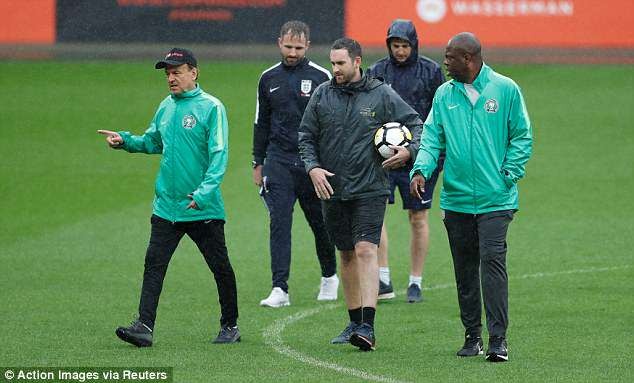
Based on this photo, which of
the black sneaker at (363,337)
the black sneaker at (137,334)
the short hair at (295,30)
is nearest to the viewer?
the black sneaker at (363,337)

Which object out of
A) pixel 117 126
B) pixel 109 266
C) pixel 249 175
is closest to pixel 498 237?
pixel 109 266

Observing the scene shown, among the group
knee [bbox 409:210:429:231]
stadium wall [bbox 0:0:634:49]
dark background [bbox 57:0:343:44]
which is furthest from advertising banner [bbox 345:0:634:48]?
knee [bbox 409:210:429:231]

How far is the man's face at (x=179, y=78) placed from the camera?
1015 cm

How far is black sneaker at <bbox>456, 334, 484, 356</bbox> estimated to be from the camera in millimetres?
9734

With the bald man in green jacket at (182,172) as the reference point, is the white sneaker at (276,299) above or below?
below

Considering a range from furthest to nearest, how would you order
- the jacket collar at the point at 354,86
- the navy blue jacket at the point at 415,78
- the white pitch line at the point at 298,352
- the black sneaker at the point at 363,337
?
the navy blue jacket at the point at 415,78 < the jacket collar at the point at 354,86 < the black sneaker at the point at 363,337 < the white pitch line at the point at 298,352

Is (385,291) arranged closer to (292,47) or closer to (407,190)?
(407,190)

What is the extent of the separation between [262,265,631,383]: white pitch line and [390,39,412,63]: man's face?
2.23m

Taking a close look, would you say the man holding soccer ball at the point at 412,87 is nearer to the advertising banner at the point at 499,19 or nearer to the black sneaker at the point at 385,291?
the black sneaker at the point at 385,291

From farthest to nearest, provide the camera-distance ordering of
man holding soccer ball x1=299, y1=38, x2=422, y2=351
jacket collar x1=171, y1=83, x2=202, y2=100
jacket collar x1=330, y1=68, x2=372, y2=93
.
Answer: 1. jacket collar x1=171, y1=83, x2=202, y2=100
2. jacket collar x1=330, y1=68, x2=372, y2=93
3. man holding soccer ball x1=299, y1=38, x2=422, y2=351

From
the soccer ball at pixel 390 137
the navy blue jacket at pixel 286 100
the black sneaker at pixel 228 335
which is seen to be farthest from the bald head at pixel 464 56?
the navy blue jacket at pixel 286 100

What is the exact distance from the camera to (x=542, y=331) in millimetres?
10688

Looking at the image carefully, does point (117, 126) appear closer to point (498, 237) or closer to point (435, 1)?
point (435, 1)

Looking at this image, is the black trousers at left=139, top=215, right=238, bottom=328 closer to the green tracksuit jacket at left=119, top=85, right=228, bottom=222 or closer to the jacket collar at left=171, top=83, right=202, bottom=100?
the green tracksuit jacket at left=119, top=85, right=228, bottom=222
